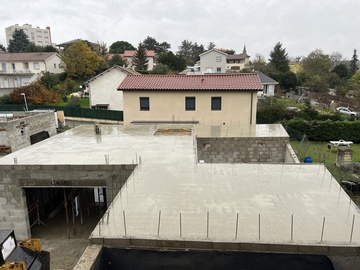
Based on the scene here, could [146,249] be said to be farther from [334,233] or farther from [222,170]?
[222,170]

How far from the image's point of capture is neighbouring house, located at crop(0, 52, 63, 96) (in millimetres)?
48469

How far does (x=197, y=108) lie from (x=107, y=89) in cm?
1829

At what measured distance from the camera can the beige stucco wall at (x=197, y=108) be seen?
21.6 meters

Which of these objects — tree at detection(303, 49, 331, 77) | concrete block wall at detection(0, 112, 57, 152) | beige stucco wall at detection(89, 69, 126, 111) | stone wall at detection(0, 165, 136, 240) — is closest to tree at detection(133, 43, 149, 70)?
beige stucco wall at detection(89, 69, 126, 111)

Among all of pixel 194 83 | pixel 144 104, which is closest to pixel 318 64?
pixel 194 83

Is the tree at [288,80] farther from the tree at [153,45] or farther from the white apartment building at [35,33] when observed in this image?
the white apartment building at [35,33]

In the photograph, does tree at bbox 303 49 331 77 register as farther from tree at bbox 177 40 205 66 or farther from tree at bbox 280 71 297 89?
tree at bbox 177 40 205 66

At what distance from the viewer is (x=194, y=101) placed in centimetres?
2209

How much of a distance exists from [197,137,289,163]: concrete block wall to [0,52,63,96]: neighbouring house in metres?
42.2

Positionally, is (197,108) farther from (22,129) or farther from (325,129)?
(22,129)

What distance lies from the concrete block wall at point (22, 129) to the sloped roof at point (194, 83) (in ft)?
27.2

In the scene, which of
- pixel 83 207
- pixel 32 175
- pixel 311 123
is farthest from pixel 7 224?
pixel 311 123

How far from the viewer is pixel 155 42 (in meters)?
93.1

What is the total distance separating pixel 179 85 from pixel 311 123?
42.5ft
